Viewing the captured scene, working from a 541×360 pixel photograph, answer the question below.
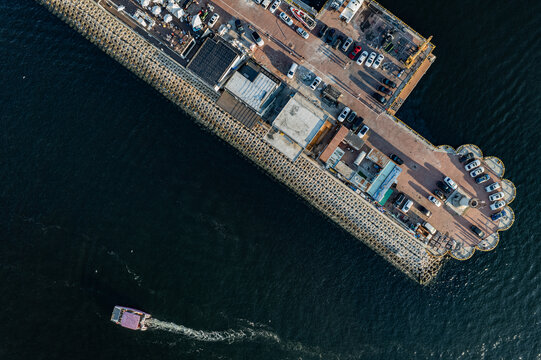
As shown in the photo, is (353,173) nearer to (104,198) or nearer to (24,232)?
(104,198)

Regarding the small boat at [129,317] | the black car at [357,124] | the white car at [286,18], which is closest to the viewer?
the small boat at [129,317]

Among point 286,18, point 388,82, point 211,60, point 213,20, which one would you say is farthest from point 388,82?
point 213,20

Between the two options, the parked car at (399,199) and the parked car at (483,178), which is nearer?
the parked car at (399,199)

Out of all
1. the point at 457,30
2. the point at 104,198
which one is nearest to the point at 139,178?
the point at 104,198

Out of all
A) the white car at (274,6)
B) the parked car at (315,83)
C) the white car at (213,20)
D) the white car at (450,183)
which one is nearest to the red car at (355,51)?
the parked car at (315,83)

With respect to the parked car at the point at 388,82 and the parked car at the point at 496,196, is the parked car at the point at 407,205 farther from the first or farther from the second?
the parked car at the point at 388,82

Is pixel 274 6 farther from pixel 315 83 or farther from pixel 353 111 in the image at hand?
pixel 353 111
